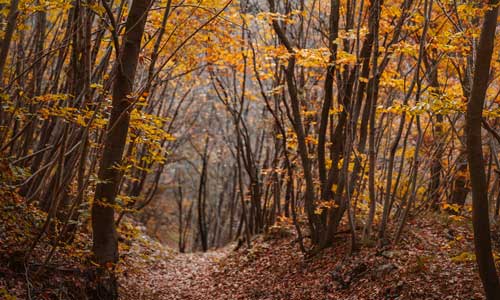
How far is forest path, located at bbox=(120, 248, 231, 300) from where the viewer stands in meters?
8.54

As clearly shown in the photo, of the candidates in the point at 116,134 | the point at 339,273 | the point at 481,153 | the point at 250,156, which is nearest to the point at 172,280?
the point at 250,156

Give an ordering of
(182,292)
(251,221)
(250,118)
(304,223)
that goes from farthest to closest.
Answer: (250,118)
(251,221)
(304,223)
(182,292)

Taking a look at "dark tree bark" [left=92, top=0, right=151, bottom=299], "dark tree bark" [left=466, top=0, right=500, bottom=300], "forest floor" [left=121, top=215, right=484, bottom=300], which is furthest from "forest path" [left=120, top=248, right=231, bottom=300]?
"dark tree bark" [left=466, top=0, right=500, bottom=300]

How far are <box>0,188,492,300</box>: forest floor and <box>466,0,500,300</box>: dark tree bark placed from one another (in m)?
1.15

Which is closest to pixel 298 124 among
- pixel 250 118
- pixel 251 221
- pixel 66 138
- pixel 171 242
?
pixel 66 138

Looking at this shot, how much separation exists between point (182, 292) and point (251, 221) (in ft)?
20.7

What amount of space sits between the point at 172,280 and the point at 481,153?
8266 mm

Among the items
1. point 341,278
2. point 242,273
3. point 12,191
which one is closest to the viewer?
point 12,191

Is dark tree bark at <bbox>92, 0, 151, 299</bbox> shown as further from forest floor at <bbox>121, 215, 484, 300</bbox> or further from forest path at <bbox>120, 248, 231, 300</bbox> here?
forest floor at <bbox>121, 215, 484, 300</bbox>

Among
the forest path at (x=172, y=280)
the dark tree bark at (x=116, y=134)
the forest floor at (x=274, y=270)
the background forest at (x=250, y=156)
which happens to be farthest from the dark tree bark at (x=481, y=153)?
the forest path at (x=172, y=280)

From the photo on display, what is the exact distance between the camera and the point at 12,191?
5902 millimetres

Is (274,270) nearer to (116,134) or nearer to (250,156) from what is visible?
(250,156)

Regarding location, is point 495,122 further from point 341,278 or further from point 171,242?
point 171,242

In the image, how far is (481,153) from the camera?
14.6 ft
